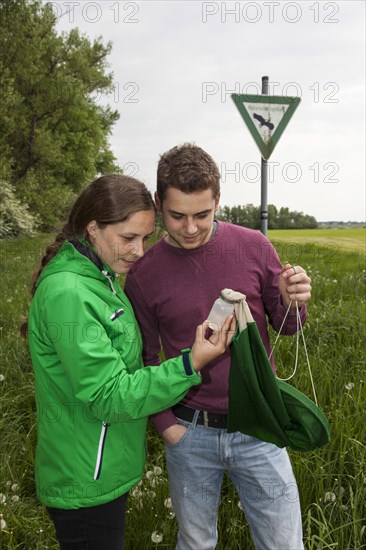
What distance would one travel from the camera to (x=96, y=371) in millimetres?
1619

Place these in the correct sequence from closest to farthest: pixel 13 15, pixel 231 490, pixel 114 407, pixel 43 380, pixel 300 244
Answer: pixel 114 407, pixel 43 380, pixel 231 490, pixel 300 244, pixel 13 15

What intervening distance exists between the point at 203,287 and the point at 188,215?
31cm

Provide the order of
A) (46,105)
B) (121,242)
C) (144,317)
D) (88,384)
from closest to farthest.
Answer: (88,384) < (121,242) < (144,317) < (46,105)

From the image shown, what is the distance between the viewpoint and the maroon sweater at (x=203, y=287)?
2100mm

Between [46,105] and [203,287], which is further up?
[46,105]

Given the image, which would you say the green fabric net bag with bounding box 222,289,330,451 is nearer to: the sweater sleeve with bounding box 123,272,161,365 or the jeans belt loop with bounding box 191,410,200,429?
the jeans belt loop with bounding box 191,410,200,429

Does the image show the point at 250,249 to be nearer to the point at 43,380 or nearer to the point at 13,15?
the point at 43,380

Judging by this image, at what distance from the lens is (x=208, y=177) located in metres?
1.98

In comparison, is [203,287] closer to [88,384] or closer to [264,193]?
[88,384]

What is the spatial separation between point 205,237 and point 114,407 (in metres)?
0.79

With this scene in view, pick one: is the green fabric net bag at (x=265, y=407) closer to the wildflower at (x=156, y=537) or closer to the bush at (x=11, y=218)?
the wildflower at (x=156, y=537)

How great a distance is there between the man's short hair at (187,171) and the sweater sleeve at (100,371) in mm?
579

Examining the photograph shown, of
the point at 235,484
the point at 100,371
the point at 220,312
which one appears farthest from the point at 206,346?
the point at 235,484

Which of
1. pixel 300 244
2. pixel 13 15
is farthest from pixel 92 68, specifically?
pixel 300 244
